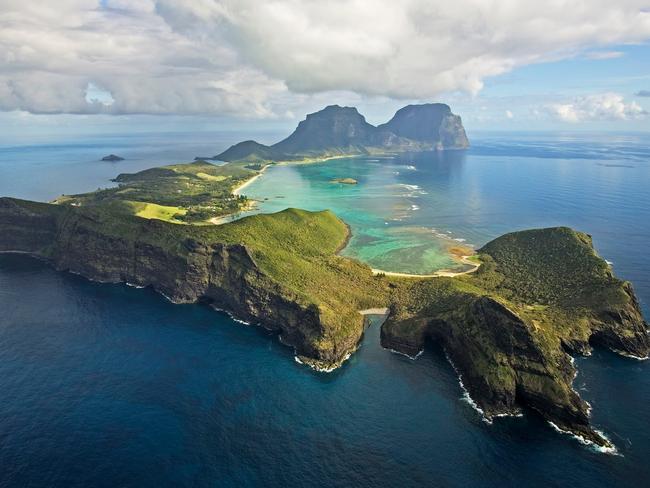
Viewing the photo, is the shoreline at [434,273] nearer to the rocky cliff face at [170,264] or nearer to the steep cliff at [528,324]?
the steep cliff at [528,324]

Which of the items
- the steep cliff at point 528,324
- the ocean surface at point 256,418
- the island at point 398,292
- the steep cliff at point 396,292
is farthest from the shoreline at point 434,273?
the ocean surface at point 256,418

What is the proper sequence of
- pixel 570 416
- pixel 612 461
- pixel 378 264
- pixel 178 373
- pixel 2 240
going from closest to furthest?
pixel 612 461, pixel 570 416, pixel 178 373, pixel 378 264, pixel 2 240

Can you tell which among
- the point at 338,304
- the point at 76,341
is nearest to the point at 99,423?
the point at 76,341

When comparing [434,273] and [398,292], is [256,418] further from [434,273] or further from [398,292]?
[434,273]

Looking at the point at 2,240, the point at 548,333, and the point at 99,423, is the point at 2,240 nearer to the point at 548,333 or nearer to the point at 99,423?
the point at 99,423

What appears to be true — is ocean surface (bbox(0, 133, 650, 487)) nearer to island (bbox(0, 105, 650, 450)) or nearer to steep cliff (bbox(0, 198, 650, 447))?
island (bbox(0, 105, 650, 450))

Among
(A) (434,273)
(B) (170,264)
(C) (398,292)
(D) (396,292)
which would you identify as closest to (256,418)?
(D) (396,292)
